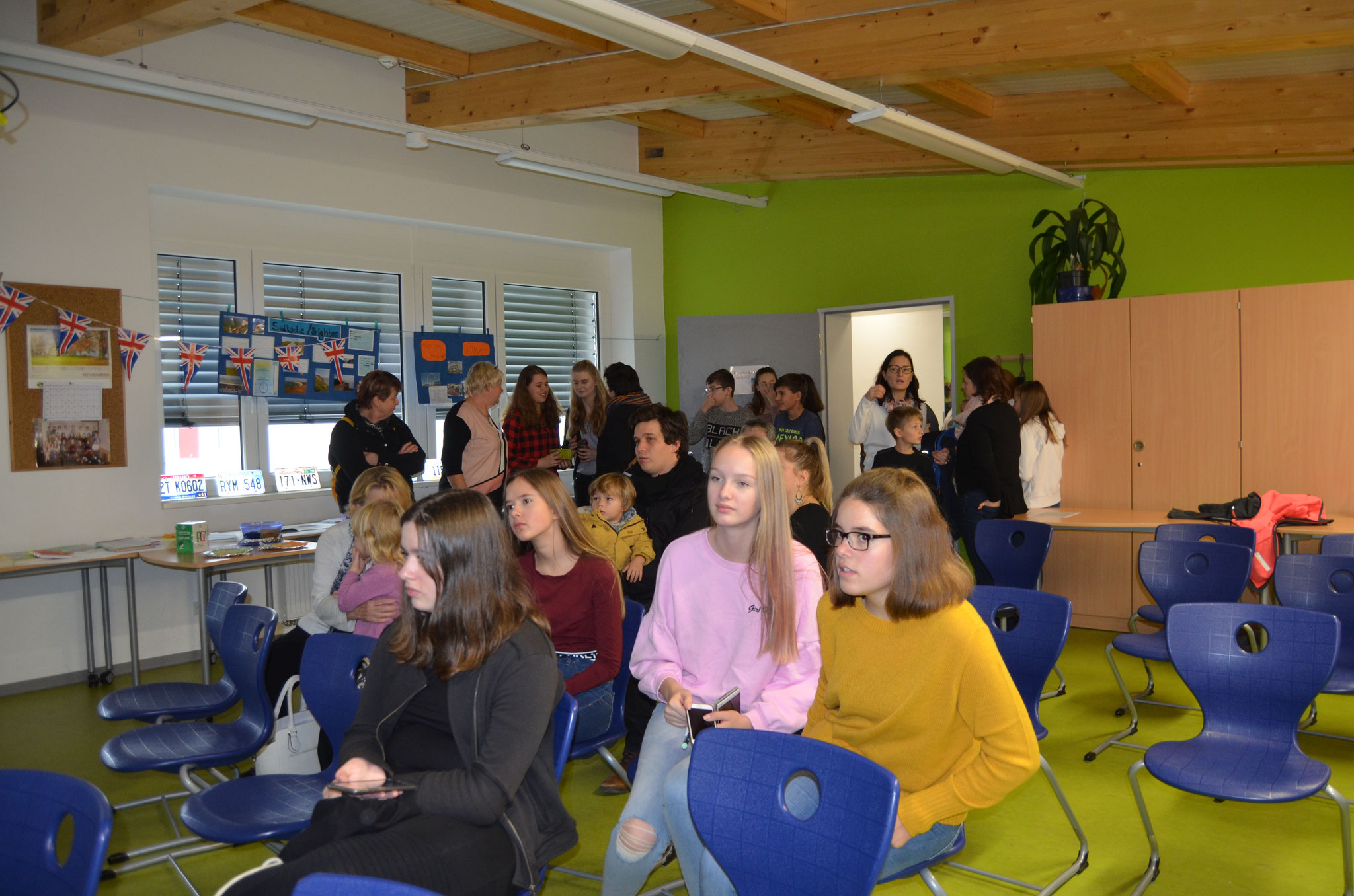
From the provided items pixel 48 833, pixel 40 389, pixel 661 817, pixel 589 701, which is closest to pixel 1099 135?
pixel 589 701

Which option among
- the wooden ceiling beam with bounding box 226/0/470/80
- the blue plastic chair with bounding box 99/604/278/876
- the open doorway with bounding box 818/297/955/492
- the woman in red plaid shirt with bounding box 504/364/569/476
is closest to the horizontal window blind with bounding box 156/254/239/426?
the wooden ceiling beam with bounding box 226/0/470/80

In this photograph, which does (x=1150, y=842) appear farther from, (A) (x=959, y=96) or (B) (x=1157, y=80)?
(A) (x=959, y=96)

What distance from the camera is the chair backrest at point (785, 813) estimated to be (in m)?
1.63

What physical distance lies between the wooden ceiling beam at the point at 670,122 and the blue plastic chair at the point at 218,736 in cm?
537

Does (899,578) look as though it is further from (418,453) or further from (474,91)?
(474,91)

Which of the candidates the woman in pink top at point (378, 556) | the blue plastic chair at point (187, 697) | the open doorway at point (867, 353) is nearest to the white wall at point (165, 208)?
the blue plastic chair at point (187, 697)

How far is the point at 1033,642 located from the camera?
3018 mm

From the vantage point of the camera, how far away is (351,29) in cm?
604

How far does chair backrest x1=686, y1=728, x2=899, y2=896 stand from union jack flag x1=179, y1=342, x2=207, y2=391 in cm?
514

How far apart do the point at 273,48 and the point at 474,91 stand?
48.1 inches

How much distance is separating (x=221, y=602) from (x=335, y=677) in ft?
3.63

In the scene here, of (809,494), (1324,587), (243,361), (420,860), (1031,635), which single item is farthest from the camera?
(243,361)

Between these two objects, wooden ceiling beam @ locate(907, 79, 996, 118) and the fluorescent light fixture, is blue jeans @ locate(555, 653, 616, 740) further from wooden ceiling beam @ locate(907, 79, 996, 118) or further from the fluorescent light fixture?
wooden ceiling beam @ locate(907, 79, 996, 118)

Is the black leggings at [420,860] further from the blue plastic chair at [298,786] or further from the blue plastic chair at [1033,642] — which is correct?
the blue plastic chair at [1033,642]
